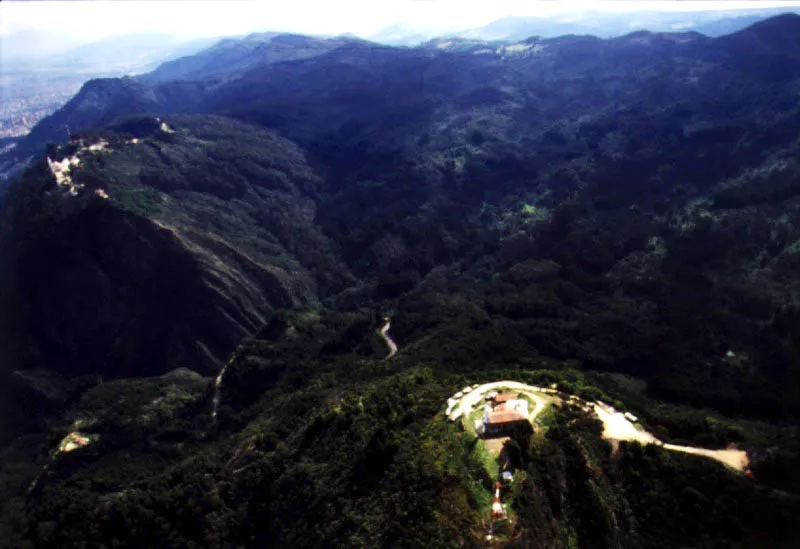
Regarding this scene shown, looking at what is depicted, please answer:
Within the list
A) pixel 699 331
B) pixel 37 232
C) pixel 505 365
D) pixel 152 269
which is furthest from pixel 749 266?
pixel 37 232

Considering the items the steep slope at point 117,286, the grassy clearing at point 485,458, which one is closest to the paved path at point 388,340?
the steep slope at point 117,286

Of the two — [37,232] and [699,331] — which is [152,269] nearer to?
[37,232]

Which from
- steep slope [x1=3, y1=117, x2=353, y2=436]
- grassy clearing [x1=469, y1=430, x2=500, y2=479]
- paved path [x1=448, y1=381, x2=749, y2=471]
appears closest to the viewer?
grassy clearing [x1=469, y1=430, x2=500, y2=479]

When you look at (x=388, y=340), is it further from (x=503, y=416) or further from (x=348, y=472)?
(x=503, y=416)

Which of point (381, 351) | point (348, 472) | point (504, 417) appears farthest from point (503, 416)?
point (381, 351)

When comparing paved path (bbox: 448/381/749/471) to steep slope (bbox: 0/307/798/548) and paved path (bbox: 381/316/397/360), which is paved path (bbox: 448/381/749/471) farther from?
paved path (bbox: 381/316/397/360)

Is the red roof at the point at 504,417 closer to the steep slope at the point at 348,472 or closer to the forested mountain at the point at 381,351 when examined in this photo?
the steep slope at the point at 348,472

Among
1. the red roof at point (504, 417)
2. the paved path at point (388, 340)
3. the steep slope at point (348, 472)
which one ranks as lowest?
the paved path at point (388, 340)

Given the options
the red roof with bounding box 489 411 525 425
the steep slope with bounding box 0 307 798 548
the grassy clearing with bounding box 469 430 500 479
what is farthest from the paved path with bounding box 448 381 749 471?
the grassy clearing with bounding box 469 430 500 479
